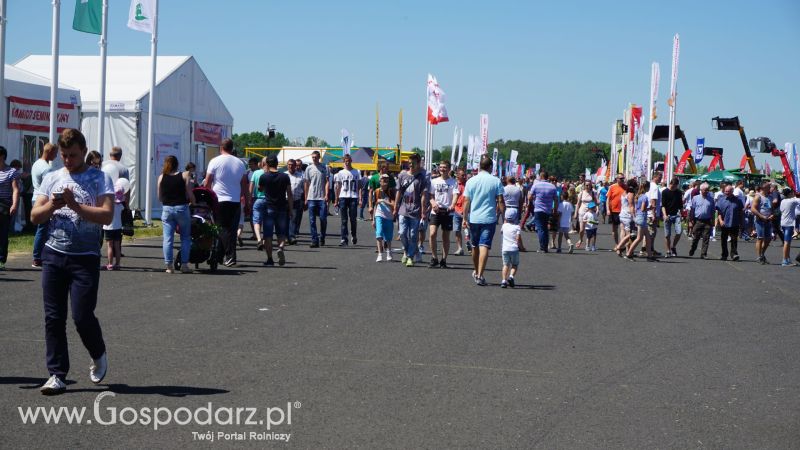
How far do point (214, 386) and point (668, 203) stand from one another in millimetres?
17127

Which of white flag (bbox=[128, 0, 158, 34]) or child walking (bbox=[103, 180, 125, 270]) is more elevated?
white flag (bbox=[128, 0, 158, 34])

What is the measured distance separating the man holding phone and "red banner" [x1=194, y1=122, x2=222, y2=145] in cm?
2350

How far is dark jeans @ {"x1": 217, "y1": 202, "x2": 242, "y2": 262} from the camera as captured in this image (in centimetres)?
1487

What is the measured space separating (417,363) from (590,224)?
15758mm

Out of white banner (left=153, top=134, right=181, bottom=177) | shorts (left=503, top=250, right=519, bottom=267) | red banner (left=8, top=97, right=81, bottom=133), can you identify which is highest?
red banner (left=8, top=97, right=81, bottom=133)

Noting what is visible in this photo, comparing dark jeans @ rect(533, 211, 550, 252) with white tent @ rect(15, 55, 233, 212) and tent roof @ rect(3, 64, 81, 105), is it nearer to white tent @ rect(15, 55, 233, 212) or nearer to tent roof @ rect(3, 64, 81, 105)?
white tent @ rect(15, 55, 233, 212)

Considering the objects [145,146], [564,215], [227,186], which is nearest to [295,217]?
[145,146]

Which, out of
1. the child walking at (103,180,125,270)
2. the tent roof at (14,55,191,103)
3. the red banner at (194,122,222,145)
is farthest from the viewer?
the red banner at (194,122,222,145)

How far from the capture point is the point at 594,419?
245 inches

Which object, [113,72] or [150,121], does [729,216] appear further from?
[113,72]

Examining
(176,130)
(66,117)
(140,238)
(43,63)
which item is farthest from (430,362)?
(43,63)

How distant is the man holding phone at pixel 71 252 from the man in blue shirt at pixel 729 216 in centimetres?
1752

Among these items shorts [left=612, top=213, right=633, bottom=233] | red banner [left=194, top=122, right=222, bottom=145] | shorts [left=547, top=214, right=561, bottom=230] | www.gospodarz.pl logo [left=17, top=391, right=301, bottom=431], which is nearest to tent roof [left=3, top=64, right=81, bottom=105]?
red banner [left=194, top=122, right=222, bottom=145]

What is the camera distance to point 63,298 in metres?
6.50
